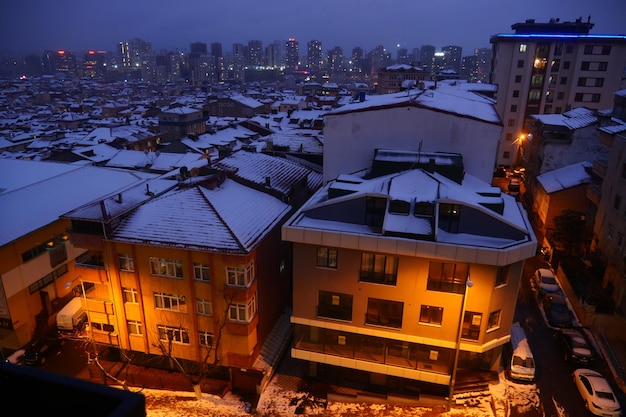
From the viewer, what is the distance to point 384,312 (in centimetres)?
2356

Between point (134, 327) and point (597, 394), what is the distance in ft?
90.8

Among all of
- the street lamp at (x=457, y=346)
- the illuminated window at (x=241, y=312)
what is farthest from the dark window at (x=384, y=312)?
the illuminated window at (x=241, y=312)

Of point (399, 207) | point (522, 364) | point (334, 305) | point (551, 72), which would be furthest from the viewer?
point (551, 72)

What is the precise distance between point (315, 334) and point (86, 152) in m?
52.6

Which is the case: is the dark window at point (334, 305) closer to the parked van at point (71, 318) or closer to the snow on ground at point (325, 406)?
the snow on ground at point (325, 406)

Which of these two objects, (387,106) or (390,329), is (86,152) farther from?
(390,329)

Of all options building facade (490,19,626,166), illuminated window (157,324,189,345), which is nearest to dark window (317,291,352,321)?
illuminated window (157,324,189,345)

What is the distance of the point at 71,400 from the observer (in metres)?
3.74

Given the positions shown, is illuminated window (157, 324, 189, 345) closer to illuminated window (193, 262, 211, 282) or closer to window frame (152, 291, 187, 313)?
window frame (152, 291, 187, 313)

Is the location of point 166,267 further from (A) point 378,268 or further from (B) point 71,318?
(A) point 378,268

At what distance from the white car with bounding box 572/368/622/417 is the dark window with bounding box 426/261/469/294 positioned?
975 cm

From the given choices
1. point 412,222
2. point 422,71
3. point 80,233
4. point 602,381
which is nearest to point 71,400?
point 412,222

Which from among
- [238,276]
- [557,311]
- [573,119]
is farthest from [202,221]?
[573,119]

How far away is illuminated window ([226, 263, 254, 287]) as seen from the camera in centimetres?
2367
